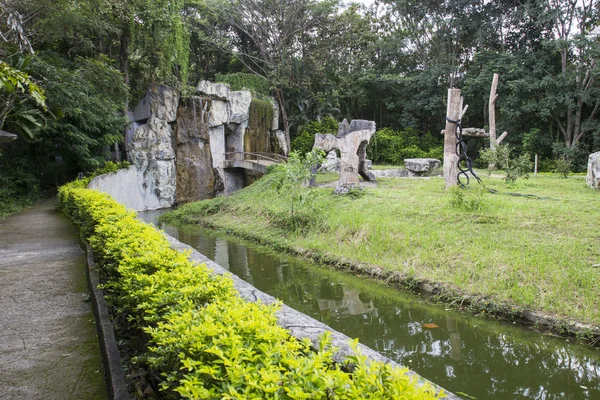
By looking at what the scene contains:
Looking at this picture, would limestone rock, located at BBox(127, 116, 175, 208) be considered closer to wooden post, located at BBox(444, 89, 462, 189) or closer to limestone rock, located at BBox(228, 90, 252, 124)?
limestone rock, located at BBox(228, 90, 252, 124)

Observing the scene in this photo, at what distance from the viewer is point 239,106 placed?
23.9 m

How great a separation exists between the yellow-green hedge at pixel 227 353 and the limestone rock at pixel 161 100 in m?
19.5

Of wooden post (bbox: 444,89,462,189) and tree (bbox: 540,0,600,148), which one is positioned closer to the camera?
wooden post (bbox: 444,89,462,189)

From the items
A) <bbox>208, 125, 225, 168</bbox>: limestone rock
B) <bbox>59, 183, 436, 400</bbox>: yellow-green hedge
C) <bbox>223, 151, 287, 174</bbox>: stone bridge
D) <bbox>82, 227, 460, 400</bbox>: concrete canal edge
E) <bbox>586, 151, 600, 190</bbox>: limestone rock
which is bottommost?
<bbox>82, 227, 460, 400</bbox>: concrete canal edge

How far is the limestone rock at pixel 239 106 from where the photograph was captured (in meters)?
23.7

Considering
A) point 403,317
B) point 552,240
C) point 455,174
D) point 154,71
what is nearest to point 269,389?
point 403,317

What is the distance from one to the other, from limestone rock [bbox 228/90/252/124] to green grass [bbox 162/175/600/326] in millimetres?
11695

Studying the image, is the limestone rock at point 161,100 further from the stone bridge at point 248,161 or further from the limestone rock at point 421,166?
the limestone rock at point 421,166

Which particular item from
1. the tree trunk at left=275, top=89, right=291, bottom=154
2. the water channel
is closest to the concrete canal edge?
the water channel

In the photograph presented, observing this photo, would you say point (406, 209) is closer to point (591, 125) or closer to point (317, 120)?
point (591, 125)

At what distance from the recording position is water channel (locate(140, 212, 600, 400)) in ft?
13.1

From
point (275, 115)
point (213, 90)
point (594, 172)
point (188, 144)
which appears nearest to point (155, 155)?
point (188, 144)

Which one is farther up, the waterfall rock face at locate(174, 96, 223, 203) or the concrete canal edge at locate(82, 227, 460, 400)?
the waterfall rock face at locate(174, 96, 223, 203)

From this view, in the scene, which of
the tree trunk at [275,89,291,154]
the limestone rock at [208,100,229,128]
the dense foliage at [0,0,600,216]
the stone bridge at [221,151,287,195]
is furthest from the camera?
the tree trunk at [275,89,291,154]
